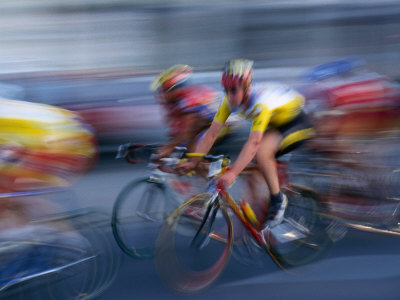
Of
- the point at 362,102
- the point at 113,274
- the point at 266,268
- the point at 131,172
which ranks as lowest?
the point at 131,172

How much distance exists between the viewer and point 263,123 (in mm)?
3871

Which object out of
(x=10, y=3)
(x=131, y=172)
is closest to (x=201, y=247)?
(x=131, y=172)

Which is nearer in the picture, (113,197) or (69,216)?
(69,216)

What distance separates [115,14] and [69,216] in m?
6.62

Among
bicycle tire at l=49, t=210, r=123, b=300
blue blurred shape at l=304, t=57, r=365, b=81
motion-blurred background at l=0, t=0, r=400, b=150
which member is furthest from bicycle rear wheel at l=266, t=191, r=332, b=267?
motion-blurred background at l=0, t=0, r=400, b=150

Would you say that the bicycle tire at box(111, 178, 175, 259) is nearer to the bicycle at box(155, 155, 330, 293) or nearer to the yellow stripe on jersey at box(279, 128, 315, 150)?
the bicycle at box(155, 155, 330, 293)

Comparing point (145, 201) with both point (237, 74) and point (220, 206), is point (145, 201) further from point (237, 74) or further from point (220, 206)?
point (237, 74)

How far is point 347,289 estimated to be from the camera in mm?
4020

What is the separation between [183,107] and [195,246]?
1.15 meters

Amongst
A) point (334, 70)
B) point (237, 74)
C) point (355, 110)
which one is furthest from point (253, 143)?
point (334, 70)

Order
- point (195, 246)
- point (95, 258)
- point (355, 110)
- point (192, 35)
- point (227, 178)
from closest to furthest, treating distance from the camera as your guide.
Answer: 1. point (95, 258)
2. point (227, 178)
3. point (195, 246)
4. point (355, 110)
5. point (192, 35)

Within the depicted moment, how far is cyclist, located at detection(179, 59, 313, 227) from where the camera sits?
388 centimetres

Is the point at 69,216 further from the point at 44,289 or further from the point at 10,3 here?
the point at 10,3

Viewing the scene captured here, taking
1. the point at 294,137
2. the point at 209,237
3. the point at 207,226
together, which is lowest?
the point at 209,237
